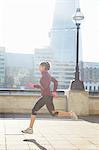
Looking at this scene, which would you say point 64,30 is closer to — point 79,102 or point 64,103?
point 64,103

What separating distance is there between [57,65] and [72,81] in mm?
989

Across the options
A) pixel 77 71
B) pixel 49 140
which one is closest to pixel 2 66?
pixel 77 71

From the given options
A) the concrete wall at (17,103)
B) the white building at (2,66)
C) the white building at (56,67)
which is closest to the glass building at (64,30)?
the white building at (56,67)

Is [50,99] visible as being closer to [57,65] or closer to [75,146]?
[75,146]

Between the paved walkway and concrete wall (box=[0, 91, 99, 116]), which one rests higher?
the paved walkway

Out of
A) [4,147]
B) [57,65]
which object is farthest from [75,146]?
[57,65]

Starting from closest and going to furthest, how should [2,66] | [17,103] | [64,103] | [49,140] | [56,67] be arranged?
1. [49,140]
2. [2,66]
3. [56,67]
4. [17,103]
5. [64,103]

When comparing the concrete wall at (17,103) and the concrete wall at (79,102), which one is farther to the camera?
the concrete wall at (17,103)

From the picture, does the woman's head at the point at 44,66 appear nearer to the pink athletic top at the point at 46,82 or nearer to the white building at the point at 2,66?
the pink athletic top at the point at 46,82

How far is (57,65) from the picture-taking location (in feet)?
47.6

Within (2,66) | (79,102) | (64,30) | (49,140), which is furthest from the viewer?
(64,30)

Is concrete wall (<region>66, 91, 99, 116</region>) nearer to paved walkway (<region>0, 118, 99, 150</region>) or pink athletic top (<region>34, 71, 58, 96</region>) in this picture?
paved walkway (<region>0, 118, 99, 150</region>)

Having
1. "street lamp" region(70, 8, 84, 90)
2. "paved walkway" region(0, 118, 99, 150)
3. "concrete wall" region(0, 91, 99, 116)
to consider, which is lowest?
"concrete wall" region(0, 91, 99, 116)

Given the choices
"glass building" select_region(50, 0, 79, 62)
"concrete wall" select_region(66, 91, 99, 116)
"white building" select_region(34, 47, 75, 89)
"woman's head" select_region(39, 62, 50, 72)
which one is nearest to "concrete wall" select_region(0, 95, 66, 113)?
"concrete wall" select_region(66, 91, 99, 116)
